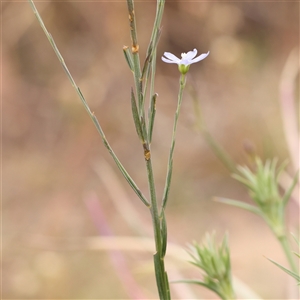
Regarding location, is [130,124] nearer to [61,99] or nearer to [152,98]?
[61,99]

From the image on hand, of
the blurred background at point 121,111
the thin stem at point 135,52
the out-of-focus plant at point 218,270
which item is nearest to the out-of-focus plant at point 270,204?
the out-of-focus plant at point 218,270

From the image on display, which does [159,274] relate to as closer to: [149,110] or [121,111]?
[149,110]

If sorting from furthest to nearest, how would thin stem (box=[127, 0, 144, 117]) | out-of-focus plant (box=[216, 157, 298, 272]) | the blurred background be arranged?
the blurred background → out-of-focus plant (box=[216, 157, 298, 272]) → thin stem (box=[127, 0, 144, 117])

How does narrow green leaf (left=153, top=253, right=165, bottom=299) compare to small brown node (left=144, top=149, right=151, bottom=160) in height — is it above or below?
below

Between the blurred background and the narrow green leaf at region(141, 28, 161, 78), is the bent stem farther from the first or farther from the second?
the blurred background

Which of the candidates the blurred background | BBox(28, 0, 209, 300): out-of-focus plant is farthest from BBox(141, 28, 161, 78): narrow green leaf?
the blurred background

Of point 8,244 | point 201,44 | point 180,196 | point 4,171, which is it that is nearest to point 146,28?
point 201,44

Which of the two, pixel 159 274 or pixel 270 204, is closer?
pixel 159 274

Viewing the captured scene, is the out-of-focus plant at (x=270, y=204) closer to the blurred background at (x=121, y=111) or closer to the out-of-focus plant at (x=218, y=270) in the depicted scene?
the out-of-focus plant at (x=218, y=270)

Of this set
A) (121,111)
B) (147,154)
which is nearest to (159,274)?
(147,154)

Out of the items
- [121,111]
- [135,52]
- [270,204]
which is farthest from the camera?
[121,111]
